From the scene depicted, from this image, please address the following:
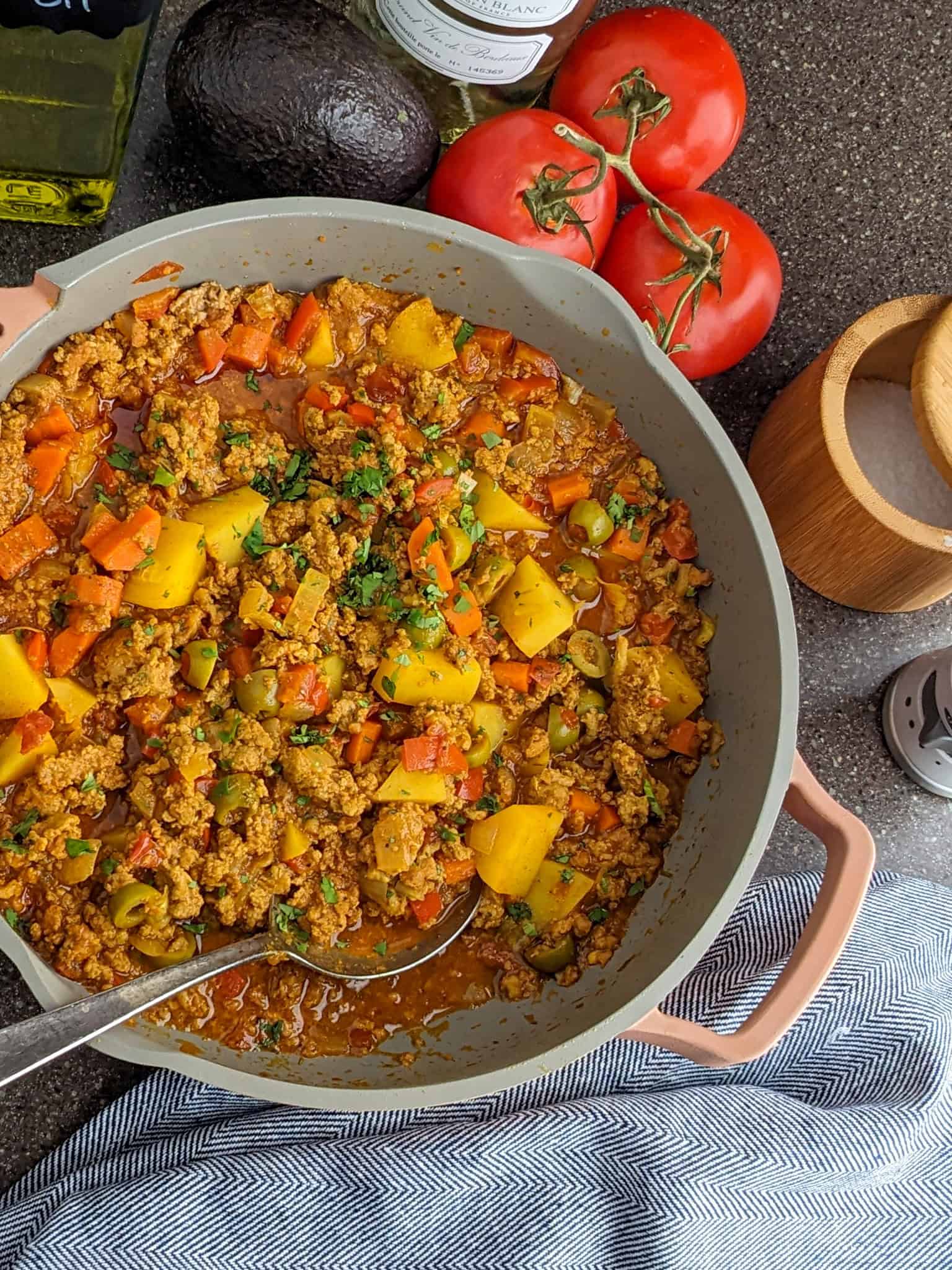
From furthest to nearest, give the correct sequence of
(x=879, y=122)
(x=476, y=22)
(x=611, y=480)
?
(x=879, y=122) < (x=611, y=480) < (x=476, y=22)

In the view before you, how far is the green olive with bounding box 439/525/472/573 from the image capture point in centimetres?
221

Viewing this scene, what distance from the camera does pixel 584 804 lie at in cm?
226

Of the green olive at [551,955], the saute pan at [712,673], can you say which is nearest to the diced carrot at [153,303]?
the saute pan at [712,673]

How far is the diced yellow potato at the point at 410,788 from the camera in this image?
7.10ft

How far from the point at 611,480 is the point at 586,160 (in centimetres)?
58

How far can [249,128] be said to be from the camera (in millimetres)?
2162

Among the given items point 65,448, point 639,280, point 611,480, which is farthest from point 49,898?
point 639,280

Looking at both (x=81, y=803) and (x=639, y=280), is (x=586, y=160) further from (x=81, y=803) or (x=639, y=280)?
(x=81, y=803)

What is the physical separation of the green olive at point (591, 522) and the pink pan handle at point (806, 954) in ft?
1.77

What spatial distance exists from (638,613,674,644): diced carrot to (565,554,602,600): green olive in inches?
4.1

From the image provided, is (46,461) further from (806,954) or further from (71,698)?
(806,954)

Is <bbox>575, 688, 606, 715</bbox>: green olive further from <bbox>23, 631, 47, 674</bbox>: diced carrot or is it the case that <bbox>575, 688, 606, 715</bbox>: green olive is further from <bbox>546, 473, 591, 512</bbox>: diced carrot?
<bbox>23, 631, 47, 674</bbox>: diced carrot

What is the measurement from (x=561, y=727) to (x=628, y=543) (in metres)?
0.37

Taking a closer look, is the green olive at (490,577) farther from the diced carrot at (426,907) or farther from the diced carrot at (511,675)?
the diced carrot at (426,907)
